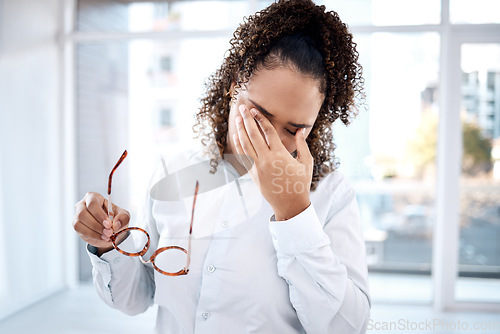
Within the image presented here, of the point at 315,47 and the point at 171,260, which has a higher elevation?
the point at 315,47

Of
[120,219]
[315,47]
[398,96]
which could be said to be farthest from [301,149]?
[398,96]

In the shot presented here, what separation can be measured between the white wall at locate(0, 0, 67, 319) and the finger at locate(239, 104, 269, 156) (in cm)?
177

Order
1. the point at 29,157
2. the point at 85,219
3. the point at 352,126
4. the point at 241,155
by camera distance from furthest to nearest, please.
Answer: the point at 352,126 → the point at 29,157 → the point at 241,155 → the point at 85,219

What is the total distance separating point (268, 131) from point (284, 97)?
0.07m

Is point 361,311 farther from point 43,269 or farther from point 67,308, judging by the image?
point 43,269

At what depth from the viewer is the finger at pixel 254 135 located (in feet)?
2.11

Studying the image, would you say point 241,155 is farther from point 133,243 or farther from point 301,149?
point 133,243

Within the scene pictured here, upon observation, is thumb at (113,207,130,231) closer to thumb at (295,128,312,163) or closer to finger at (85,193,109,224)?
finger at (85,193,109,224)

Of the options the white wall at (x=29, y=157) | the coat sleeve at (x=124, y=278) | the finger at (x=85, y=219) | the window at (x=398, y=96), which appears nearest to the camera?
the finger at (x=85, y=219)

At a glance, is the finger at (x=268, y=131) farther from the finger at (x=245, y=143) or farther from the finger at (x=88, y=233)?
the finger at (x=88, y=233)

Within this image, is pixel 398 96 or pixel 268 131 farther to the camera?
pixel 398 96

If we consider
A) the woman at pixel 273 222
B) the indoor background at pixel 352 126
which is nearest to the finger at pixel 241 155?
the woman at pixel 273 222

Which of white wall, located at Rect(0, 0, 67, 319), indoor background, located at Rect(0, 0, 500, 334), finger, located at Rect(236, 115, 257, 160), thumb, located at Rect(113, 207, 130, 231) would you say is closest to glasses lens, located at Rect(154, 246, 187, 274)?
thumb, located at Rect(113, 207, 130, 231)

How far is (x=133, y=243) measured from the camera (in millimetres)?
709
